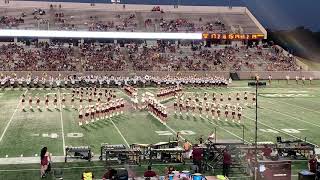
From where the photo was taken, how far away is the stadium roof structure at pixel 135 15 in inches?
2579

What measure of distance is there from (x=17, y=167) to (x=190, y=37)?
53.1m

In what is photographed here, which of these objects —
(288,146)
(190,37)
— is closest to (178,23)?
(190,37)

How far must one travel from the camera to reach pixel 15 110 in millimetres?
29844

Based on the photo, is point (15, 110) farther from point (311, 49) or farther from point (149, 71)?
point (311, 49)

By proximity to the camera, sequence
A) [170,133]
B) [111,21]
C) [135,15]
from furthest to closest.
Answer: [135,15] → [111,21] → [170,133]

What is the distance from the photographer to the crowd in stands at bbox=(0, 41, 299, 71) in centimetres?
5500

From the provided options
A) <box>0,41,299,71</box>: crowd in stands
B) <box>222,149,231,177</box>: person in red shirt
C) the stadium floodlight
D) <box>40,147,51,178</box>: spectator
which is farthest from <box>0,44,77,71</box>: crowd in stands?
<box>222,149,231,177</box>: person in red shirt

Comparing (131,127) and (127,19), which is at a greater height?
(127,19)

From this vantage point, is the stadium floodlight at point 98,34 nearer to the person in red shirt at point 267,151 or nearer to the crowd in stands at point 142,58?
the crowd in stands at point 142,58

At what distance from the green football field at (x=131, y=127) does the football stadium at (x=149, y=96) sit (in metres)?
0.06

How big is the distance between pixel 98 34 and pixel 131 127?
42.3 m

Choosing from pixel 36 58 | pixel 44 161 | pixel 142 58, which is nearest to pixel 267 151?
pixel 44 161

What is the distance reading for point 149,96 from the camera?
32312mm

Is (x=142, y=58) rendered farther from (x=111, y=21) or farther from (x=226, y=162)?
(x=226, y=162)
